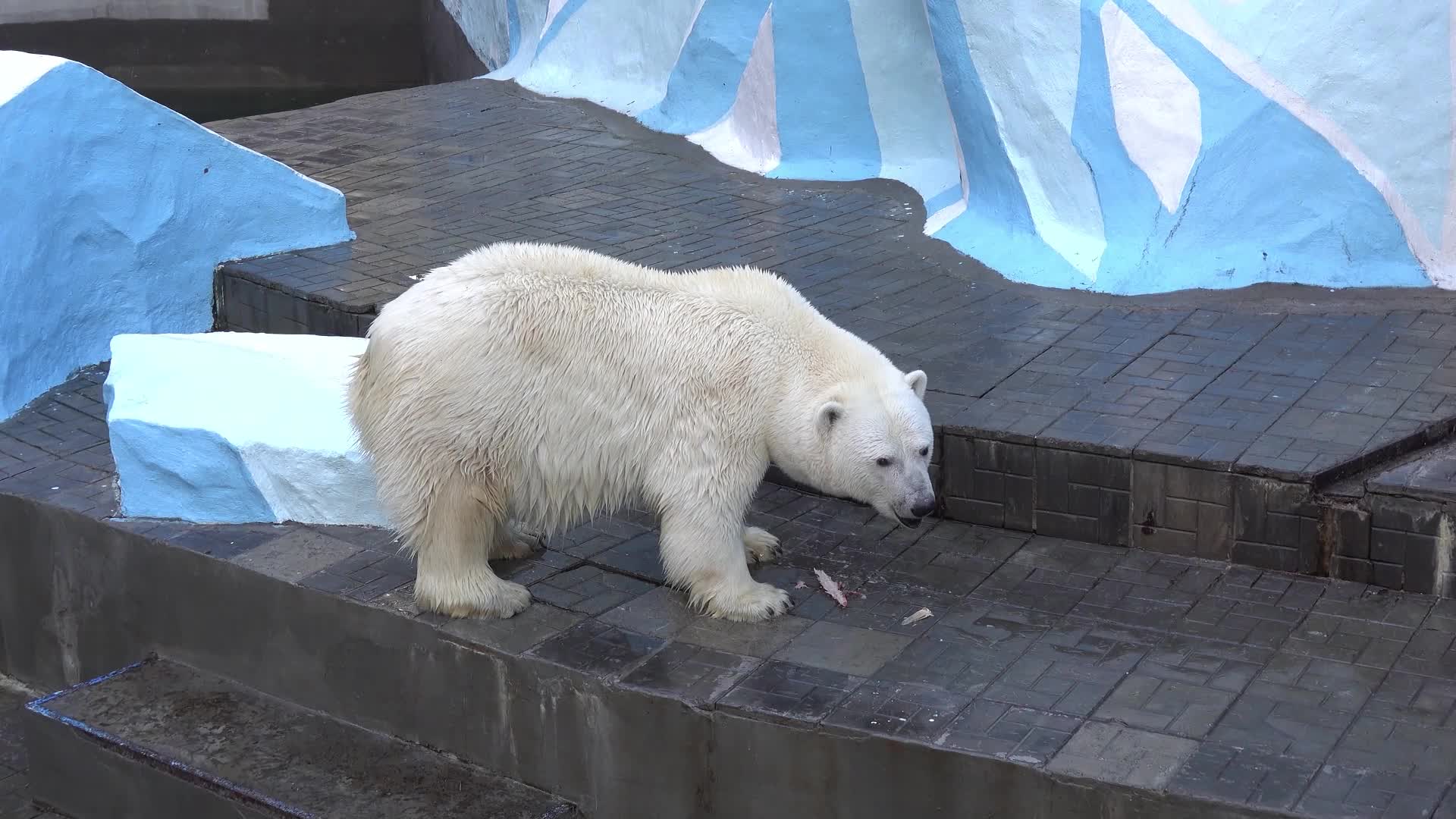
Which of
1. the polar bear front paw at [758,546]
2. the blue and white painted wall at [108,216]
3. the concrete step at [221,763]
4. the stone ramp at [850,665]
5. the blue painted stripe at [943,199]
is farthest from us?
the blue painted stripe at [943,199]

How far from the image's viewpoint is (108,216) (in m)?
6.96

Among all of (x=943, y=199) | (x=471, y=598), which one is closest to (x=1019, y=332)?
(x=943, y=199)

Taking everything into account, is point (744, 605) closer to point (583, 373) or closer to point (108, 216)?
point (583, 373)

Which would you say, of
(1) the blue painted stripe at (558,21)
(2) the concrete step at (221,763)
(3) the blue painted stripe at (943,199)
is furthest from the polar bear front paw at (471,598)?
(1) the blue painted stripe at (558,21)

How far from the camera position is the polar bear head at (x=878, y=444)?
4207 mm

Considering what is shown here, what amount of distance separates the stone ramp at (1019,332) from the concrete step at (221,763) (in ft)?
6.32

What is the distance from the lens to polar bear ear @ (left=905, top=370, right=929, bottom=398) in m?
4.41

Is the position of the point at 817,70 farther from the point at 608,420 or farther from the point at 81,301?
the point at 608,420

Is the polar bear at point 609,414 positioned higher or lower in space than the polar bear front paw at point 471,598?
higher

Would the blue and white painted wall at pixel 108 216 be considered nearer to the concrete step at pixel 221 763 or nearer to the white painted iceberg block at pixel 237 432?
the white painted iceberg block at pixel 237 432

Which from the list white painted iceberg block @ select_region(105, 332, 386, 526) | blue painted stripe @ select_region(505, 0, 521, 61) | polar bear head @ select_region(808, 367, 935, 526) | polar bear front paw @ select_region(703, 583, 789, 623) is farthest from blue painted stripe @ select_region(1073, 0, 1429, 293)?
blue painted stripe @ select_region(505, 0, 521, 61)

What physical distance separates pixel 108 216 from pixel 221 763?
3409 mm

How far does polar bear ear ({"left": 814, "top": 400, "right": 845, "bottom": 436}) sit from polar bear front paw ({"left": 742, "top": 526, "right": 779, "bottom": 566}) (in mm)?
679

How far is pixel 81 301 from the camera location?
273 inches
